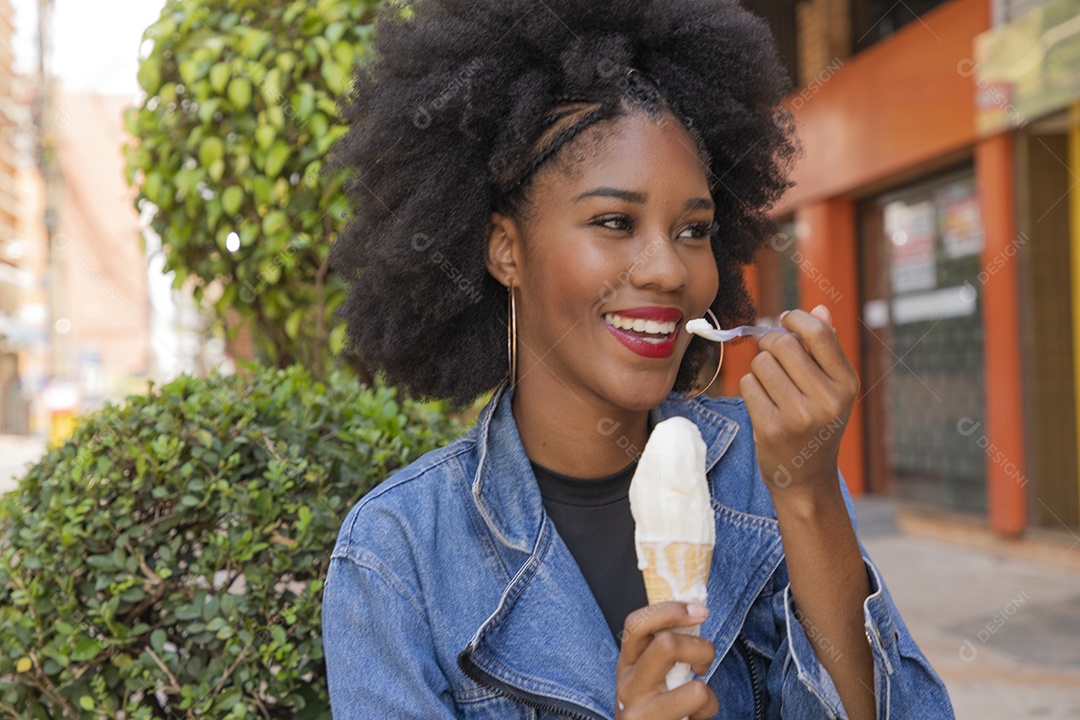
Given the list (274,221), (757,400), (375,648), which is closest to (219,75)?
(274,221)

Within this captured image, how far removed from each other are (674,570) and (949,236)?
29.4ft

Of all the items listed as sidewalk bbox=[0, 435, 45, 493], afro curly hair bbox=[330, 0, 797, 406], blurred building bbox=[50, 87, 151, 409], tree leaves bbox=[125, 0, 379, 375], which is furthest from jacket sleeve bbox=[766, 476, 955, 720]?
blurred building bbox=[50, 87, 151, 409]

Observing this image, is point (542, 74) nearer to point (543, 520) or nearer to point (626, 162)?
point (626, 162)

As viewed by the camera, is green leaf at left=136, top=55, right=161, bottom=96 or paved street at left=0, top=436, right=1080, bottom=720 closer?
green leaf at left=136, top=55, right=161, bottom=96

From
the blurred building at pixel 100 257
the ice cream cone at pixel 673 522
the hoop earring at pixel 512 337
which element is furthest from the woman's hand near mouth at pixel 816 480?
the blurred building at pixel 100 257

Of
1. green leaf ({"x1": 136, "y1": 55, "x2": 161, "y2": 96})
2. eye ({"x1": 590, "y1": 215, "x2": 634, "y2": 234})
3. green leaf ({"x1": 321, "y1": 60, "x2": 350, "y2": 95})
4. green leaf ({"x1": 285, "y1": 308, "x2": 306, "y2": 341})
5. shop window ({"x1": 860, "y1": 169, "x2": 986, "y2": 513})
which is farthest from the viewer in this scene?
shop window ({"x1": 860, "y1": 169, "x2": 986, "y2": 513})

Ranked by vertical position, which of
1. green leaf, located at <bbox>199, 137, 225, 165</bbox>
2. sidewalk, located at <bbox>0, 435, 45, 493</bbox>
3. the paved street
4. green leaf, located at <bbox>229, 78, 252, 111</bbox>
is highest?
green leaf, located at <bbox>229, 78, 252, 111</bbox>

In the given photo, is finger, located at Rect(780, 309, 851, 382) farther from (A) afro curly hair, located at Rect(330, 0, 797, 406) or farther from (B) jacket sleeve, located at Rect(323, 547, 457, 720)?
(B) jacket sleeve, located at Rect(323, 547, 457, 720)

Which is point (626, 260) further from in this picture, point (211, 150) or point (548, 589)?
point (211, 150)

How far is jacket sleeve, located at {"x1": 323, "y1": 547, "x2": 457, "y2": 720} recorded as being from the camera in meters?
1.73

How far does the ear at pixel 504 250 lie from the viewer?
219 cm

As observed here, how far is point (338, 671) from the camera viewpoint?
5.76 feet

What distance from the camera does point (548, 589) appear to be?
1.92m

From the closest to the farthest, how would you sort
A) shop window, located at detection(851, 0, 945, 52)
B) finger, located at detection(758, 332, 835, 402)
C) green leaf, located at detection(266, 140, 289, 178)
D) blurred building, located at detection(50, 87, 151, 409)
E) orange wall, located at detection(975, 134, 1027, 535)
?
finger, located at detection(758, 332, 835, 402) < green leaf, located at detection(266, 140, 289, 178) < orange wall, located at detection(975, 134, 1027, 535) < shop window, located at detection(851, 0, 945, 52) < blurred building, located at detection(50, 87, 151, 409)
